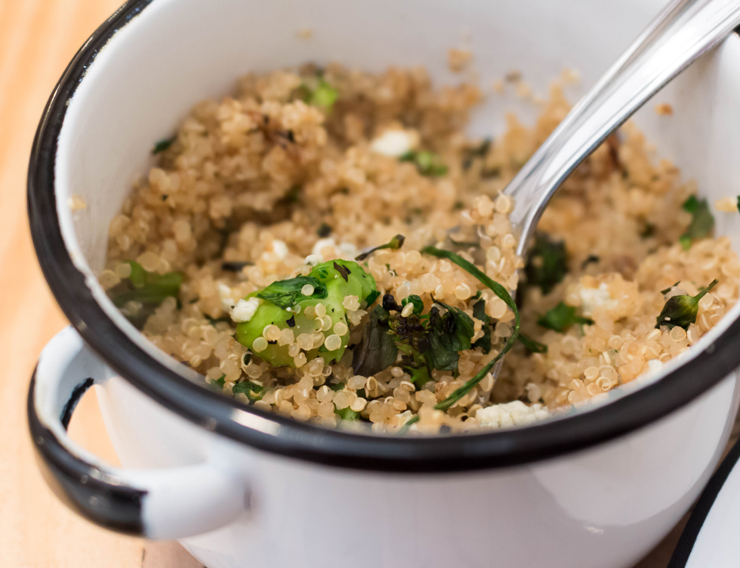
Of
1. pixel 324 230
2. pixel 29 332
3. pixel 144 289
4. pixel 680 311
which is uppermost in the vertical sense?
pixel 680 311

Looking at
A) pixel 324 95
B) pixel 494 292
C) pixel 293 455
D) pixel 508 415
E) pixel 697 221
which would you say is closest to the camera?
pixel 293 455

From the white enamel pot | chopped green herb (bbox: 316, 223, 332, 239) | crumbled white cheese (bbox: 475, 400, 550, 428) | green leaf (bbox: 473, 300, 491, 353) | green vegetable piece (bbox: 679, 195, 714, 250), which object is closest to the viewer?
the white enamel pot

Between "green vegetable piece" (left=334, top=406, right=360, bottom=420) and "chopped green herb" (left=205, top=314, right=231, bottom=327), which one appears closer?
"green vegetable piece" (left=334, top=406, right=360, bottom=420)

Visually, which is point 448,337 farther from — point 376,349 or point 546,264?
point 546,264

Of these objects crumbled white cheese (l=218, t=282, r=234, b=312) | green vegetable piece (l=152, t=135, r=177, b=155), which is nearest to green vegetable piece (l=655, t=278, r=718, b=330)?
crumbled white cheese (l=218, t=282, r=234, b=312)

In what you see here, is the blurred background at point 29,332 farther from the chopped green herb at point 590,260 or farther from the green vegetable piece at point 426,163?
the green vegetable piece at point 426,163

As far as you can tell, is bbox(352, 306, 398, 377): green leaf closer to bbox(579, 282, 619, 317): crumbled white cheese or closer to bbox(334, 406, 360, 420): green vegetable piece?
bbox(334, 406, 360, 420): green vegetable piece

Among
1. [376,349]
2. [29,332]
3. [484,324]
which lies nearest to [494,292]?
[484,324]

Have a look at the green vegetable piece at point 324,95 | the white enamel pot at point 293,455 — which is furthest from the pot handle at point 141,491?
the green vegetable piece at point 324,95
